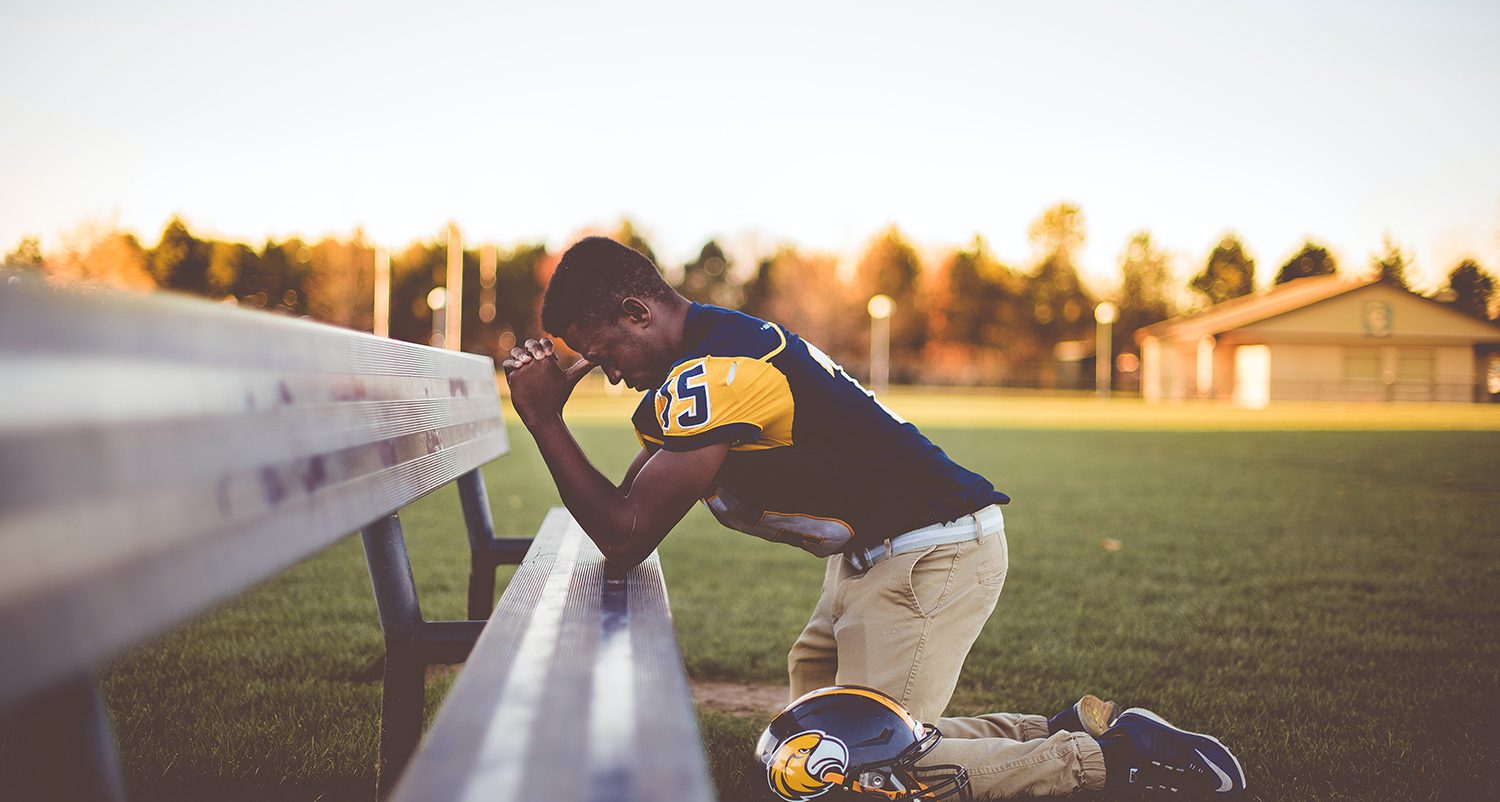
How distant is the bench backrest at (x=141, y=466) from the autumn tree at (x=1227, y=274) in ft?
318

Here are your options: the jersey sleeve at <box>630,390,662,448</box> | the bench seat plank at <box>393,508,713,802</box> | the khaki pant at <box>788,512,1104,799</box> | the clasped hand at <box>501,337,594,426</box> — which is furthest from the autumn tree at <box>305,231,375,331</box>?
the bench seat plank at <box>393,508,713,802</box>

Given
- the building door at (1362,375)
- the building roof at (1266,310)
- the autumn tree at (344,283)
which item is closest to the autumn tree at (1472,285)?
the building roof at (1266,310)

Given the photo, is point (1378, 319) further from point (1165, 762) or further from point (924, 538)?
point (924, 538)

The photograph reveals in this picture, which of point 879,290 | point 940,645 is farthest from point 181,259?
point 940,645

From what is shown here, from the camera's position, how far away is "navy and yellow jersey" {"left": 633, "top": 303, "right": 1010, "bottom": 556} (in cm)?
224

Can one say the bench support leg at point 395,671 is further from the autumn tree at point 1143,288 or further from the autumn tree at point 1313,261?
the autumn tree at point 1313,261

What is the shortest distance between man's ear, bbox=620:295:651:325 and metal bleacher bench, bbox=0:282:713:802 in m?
0.76

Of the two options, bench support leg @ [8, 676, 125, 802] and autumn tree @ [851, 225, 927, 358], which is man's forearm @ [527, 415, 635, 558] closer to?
bench support leg @ [8, 676, 125, 802]

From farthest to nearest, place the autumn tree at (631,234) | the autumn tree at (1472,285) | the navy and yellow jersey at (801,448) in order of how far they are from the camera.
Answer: the autumn tree at (631,234) < the autumn tree at (1472,285) < the navy and yellow jersey at (801,448)

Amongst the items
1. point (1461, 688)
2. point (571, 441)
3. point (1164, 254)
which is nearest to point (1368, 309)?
point (1164, 254)

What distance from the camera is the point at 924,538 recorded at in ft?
8.64

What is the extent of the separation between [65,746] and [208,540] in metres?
0.27

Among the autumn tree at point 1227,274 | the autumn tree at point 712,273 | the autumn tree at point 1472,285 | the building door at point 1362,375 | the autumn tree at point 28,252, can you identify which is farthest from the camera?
the autumn tree at point 1227,274

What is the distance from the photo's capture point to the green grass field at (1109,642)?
10.1 feet
